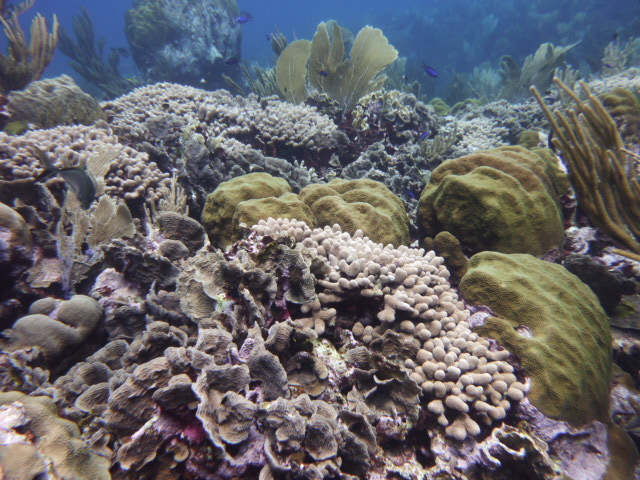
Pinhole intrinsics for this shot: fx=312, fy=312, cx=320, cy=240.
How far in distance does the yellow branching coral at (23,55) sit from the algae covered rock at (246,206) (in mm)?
6041

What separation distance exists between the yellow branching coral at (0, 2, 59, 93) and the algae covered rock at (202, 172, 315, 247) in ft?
19.8

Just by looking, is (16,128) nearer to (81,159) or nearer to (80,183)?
(81,159)

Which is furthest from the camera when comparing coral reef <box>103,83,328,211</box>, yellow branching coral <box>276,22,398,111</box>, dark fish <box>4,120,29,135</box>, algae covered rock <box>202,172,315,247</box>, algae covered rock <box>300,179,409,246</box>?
yellow branching coral <box>276,22,398,111</box>

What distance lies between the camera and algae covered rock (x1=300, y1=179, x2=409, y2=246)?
3143 mm

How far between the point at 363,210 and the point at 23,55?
8029 millimetres

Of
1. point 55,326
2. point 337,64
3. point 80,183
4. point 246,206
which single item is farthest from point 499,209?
point 337,64

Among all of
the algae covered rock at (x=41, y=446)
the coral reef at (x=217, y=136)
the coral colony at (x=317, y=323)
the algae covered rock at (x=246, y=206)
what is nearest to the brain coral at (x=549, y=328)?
the coral colony at (x=317, y=323)

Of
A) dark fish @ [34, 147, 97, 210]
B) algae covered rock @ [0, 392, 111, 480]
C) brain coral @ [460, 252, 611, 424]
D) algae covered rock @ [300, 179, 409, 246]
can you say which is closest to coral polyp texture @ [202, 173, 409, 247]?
algae covered rock @ [300, 179, 409, 246]

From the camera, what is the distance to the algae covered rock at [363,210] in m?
3.14

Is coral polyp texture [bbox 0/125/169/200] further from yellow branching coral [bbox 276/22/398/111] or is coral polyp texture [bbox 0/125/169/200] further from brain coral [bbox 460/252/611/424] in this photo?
yellow branching coral [bbox 276/22/398/111]

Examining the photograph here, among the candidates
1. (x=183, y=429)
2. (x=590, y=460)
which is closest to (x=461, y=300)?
(x=590, y=460)

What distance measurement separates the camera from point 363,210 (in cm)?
323

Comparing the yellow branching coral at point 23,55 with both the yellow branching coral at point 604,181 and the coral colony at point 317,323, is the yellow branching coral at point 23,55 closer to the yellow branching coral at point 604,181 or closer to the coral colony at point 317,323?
the coral colony at point 317,323

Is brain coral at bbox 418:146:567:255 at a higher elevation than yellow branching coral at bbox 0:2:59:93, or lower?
lower
